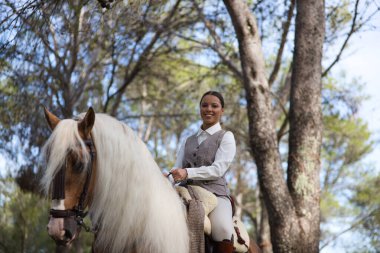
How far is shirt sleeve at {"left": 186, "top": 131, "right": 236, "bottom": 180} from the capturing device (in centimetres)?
414

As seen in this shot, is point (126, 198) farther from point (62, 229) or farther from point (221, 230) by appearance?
point (221, 230)

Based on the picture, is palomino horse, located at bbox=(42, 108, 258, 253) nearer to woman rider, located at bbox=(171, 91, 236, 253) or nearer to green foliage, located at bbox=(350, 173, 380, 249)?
woman rider, located at bbox=(171, 91, 236, 253)

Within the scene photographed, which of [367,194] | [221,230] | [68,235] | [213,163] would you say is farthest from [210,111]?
[367,194]

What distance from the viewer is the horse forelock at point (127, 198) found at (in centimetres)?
354

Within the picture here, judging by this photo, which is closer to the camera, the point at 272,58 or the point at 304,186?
the point at 304,186

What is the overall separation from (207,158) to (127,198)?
1.01 metres

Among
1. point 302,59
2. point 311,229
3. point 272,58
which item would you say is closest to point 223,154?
point 311,229

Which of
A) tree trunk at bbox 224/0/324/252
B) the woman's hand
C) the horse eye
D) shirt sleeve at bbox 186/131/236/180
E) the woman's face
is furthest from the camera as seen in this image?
tree trunk at bbox 224/0/324/252

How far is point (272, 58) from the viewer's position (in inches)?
674

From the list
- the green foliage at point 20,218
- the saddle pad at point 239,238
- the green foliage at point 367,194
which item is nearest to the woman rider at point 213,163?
the saddle pad at point 239,238

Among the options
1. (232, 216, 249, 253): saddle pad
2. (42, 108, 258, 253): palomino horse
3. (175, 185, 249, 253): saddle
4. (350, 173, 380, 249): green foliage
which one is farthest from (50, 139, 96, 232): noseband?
(350, 173, 380, 249): green foliage

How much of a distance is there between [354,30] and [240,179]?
13.3 metres

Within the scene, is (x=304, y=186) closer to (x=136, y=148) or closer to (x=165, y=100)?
(x=136, y=148)

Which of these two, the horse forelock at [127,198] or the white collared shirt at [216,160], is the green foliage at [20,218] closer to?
the white collared shirt at [216,160]
